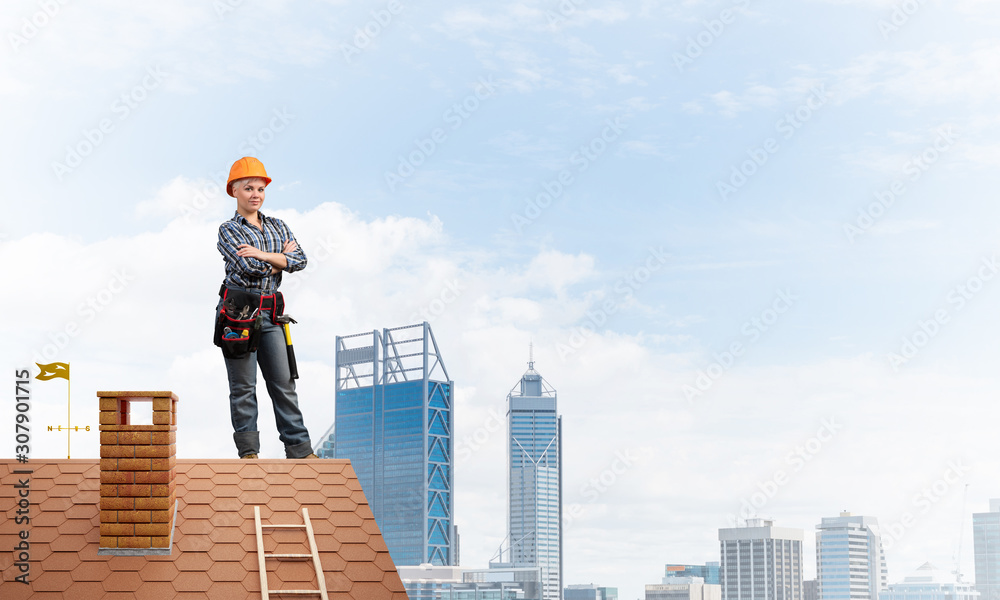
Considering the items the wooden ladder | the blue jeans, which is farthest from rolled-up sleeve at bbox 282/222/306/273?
the wooden ladder

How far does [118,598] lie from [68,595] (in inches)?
19.4

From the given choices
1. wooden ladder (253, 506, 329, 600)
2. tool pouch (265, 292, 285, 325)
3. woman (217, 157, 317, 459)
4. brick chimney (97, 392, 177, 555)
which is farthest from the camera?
tool pouch (265, 292, 285, 325)

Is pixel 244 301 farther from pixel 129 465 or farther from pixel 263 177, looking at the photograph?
pixel 129 465

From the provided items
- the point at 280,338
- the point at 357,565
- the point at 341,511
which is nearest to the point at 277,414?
the point at 280,338

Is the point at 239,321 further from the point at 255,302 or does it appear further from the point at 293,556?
the point at 293,556

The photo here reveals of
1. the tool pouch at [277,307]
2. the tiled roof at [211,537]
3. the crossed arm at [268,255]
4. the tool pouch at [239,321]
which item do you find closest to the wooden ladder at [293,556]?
the tiled roof at [211,537]

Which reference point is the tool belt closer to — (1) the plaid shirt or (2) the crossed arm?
(1) the plaid shirt

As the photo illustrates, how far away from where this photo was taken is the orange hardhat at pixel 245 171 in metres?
12.4

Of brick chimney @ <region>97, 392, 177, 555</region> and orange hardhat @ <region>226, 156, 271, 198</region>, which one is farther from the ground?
orange hardhat @ <region>226, 156, 271, 198</region>

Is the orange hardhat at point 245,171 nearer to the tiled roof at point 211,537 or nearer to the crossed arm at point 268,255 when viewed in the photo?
the crossed arm at point 268,255

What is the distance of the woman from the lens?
40.0ft

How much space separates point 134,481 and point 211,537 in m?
0.93

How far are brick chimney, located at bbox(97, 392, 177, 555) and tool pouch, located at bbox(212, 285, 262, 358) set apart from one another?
195 centimetres

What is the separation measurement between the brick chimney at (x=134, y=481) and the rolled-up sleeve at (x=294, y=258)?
2.60 meters
